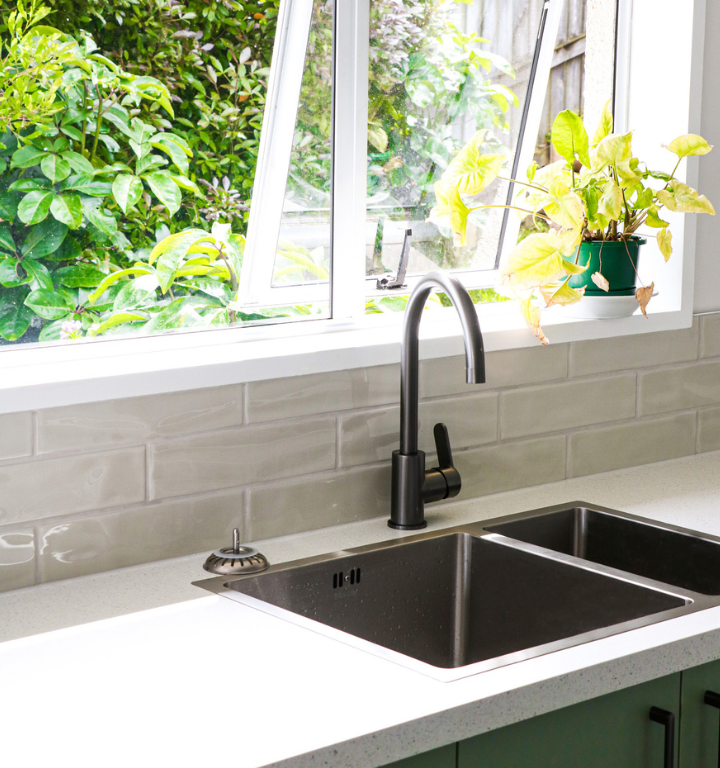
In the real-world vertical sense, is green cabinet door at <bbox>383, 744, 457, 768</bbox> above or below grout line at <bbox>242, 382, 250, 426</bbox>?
below

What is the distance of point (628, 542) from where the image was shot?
5.90 feet

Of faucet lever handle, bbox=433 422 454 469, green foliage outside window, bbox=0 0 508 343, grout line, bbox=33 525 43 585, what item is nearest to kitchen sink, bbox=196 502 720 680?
faucet lever handle, bbox=433 422 454 469

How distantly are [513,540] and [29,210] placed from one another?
2.97 feet

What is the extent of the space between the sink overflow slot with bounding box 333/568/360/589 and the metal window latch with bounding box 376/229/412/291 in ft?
2.27

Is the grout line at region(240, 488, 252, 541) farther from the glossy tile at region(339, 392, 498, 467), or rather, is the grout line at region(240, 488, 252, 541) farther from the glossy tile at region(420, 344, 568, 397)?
the glossy tile at region(420, 344, 568, 397)

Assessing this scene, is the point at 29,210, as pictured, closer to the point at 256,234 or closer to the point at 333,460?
the point at 256,234

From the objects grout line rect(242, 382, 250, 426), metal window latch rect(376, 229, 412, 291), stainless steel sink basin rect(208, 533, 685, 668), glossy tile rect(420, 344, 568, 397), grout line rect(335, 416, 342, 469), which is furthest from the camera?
metal window latch rect(376, 229, 412, 291)

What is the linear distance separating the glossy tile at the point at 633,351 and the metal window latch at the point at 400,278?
0.37m

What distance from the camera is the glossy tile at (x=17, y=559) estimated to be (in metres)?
1.44

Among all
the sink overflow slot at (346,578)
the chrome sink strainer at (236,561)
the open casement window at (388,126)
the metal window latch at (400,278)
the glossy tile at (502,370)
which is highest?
the open casement window at (388,126)

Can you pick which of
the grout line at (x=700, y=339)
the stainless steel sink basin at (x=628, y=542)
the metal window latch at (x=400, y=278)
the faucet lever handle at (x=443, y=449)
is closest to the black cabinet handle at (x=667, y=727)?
the stainless steel sink basin at (x=628, y=542)

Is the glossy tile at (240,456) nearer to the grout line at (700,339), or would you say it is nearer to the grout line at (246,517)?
the grout line at (246,517)

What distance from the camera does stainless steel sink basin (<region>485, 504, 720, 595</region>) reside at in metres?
1.72

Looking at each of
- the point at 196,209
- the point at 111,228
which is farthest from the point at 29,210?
the point at 196,209
